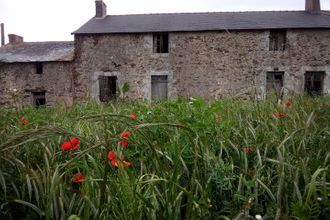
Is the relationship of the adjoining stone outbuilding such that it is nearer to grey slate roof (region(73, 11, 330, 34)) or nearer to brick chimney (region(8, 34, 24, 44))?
grey slate roof (region(73, 11, 330, 34))


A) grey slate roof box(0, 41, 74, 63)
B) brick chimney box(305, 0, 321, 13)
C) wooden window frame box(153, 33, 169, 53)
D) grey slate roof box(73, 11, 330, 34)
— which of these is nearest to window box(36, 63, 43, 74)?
grey slate roof box(0, 41, 74, 63)

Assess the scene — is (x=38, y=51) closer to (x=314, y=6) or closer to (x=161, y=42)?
(x=161, y=42)

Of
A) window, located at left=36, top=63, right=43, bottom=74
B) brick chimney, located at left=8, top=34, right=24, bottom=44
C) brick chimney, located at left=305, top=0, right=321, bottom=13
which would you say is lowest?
window, located at left=36, top=63, right=43, bottom=74

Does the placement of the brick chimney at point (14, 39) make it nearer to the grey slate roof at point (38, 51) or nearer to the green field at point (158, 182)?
the grey slate roof at point (38, 51)

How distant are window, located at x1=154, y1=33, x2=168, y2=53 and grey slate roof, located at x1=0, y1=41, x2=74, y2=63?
183 inches

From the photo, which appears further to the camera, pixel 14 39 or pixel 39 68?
pixel 14 39

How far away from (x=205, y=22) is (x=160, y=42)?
273cm

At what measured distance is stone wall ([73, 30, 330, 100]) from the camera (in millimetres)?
14742

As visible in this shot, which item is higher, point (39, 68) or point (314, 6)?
point (314, 6)

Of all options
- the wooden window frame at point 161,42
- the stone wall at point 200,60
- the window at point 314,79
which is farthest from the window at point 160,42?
the window at point 314,79

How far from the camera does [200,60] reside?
1515 centimetres

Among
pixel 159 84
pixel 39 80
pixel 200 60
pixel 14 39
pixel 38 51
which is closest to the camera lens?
pixel 200 60

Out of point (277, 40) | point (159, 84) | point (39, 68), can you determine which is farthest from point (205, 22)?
point (39, 68)

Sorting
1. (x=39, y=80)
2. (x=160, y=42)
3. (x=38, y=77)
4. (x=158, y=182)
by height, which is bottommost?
(x=158, y=182)
